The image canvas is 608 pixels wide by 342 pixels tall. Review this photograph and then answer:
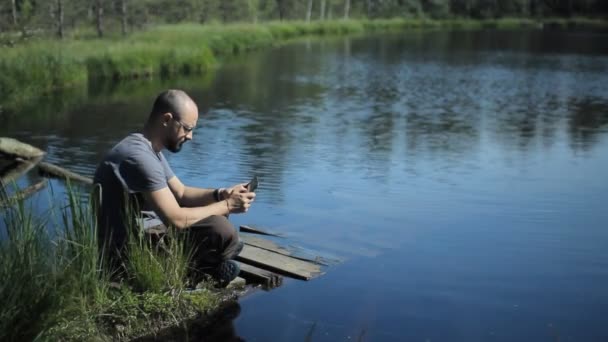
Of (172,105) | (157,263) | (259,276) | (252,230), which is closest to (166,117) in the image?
(172,105)

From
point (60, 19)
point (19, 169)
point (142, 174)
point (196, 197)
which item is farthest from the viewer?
point (60, 19)

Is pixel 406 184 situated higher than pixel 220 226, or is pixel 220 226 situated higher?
pixel 220 226

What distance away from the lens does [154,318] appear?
5098mm

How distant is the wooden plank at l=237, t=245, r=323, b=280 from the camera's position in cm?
627

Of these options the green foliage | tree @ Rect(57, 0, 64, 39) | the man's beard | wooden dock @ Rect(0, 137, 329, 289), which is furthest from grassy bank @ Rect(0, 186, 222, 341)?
tree @ Rect(57, 0, 64, 39)

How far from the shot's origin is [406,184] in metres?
10.5

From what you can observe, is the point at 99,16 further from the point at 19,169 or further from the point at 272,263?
the point at 272,263

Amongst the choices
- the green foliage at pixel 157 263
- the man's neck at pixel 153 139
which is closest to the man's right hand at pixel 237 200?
the green foliage at pixel 157 263

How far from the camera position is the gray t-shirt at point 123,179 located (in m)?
4.82

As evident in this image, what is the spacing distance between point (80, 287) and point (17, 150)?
7.78 m

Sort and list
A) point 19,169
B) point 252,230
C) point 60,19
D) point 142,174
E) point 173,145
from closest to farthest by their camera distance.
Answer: point 142,174, point 173,145, point 252,230, point 19,169, point 60,19

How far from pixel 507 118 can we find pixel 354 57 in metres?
19.0

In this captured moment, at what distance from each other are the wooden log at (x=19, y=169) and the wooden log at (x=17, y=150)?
11cm

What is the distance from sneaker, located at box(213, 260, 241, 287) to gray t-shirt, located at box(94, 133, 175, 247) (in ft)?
2.42
